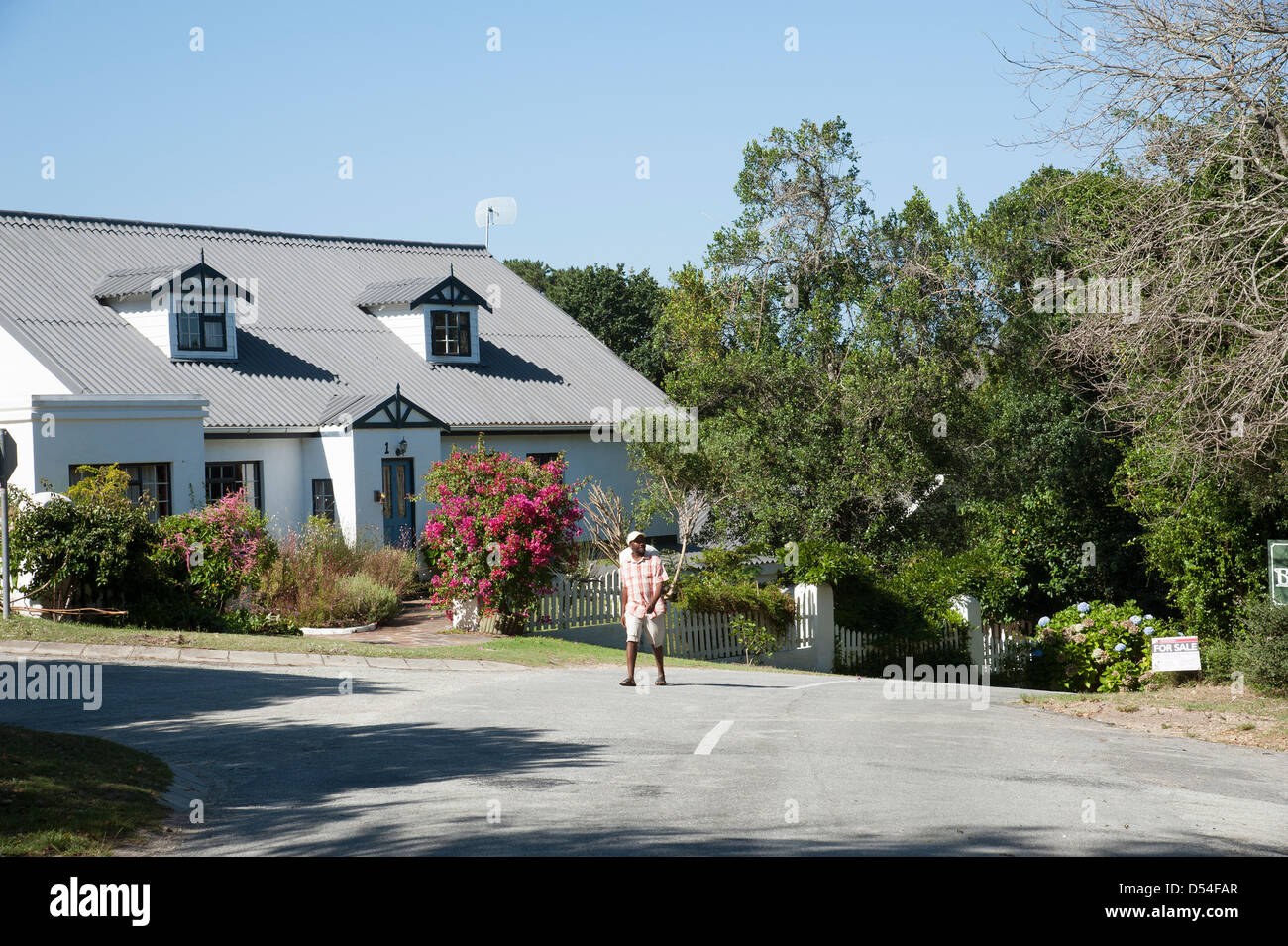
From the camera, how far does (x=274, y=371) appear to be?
88.3 feet

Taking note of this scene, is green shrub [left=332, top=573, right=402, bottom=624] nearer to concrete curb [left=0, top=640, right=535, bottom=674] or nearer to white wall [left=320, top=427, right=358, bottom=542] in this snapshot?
concrete curb [left=0, top=640, right=535, bottom=674]

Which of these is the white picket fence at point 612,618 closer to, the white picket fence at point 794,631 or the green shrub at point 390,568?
the white picket fence at point 794,631

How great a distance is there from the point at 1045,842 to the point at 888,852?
1045 millimetres

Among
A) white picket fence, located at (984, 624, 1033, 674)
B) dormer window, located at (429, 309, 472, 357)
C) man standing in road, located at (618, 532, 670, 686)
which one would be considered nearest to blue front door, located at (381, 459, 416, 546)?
dormer window, located at (429, 309, 472, 357)

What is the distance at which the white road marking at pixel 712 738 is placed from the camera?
33.1ft

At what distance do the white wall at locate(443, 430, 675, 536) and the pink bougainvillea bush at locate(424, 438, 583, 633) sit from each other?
28.1 ft

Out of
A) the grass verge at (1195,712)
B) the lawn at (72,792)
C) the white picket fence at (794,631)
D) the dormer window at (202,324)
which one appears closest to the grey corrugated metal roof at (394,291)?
the dormer window at (202,324)

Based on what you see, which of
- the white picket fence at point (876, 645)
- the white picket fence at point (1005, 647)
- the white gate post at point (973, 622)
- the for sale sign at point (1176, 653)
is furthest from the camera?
the white gate post at point (973, 622)

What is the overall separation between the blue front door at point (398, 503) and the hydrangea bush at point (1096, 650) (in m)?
12.9

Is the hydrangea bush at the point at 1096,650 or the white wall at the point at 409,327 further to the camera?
the white wall at the point at 409,327

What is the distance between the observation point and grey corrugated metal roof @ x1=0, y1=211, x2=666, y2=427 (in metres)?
24.8

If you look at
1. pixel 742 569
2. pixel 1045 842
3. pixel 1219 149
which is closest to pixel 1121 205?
pixel 1219 149

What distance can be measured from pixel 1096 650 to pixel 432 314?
17.8m

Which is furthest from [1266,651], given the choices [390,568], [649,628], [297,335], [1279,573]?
[297,335]
